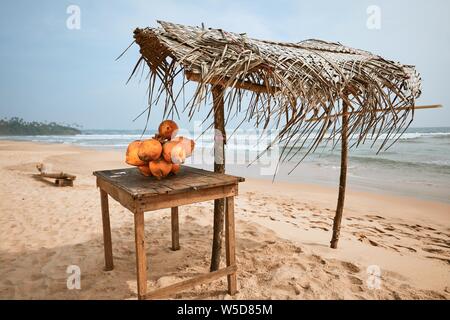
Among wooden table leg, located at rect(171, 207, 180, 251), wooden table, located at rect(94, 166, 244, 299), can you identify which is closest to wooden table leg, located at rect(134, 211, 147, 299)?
wooden table, located at rect(94, 166, 244, 299)

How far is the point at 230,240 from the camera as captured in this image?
2.38 metres

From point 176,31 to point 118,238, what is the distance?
290cm

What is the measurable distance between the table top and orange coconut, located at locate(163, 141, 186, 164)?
185 mm

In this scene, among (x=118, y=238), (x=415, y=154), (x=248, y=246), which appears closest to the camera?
(x=248, y=246)

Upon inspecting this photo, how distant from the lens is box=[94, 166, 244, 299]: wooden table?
1934mm

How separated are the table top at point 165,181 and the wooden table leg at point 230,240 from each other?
24cm

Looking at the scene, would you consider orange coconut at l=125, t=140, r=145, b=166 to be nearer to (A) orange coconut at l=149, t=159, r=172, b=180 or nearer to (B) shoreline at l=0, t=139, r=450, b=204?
(A) orange coconut at l=149, t=159, r=172, b=180

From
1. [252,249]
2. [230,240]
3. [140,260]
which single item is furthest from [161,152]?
[252,249]

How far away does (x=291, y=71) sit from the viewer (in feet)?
6.61

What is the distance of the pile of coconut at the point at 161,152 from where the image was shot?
2113mm

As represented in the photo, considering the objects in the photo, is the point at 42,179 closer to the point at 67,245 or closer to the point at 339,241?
the point at 67,245

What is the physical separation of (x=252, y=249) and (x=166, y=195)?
6.02ft
